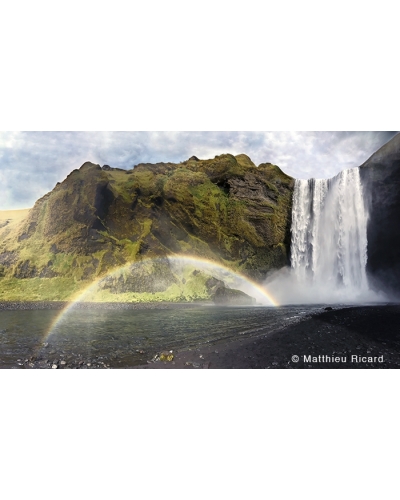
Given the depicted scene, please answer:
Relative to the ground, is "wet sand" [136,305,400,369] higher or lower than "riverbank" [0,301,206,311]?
lower

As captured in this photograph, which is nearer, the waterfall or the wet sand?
the wet sand

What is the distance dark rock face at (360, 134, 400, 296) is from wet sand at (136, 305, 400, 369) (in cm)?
534

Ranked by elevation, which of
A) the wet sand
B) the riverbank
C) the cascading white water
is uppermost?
the cascading white water

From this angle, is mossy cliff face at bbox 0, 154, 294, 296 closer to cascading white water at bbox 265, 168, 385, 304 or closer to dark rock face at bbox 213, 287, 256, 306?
cascading white water at bbox 265, 168, 385, 304

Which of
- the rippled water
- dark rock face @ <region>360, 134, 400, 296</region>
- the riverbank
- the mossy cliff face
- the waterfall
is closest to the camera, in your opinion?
the rippled water

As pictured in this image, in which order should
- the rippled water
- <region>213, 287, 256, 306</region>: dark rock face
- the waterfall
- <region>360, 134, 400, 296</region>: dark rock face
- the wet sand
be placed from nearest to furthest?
1. the wet sand
2. the rippled water
3. <region>360, 134, 400, 296</region>: dark rock face
4. the waterfall
5. <region>213, 287, 256, 306</region>: dark rock face

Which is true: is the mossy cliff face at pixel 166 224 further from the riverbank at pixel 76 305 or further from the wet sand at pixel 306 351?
the wet sand at pixel 306 351

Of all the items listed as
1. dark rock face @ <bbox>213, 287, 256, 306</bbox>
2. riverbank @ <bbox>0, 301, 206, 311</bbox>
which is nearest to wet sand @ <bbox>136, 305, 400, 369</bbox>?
riverbank @ <bbox>0, 301, 206, 311</bbox>

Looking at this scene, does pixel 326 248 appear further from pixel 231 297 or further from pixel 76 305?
pixel 76 305

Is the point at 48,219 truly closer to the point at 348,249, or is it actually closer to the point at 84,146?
the point at 84,146

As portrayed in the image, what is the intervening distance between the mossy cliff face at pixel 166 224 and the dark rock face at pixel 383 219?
3.82 meters

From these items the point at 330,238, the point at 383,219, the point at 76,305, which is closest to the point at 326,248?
the point at 330,238

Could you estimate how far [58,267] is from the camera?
16.1 meters

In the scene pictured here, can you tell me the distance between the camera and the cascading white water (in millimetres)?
14141
